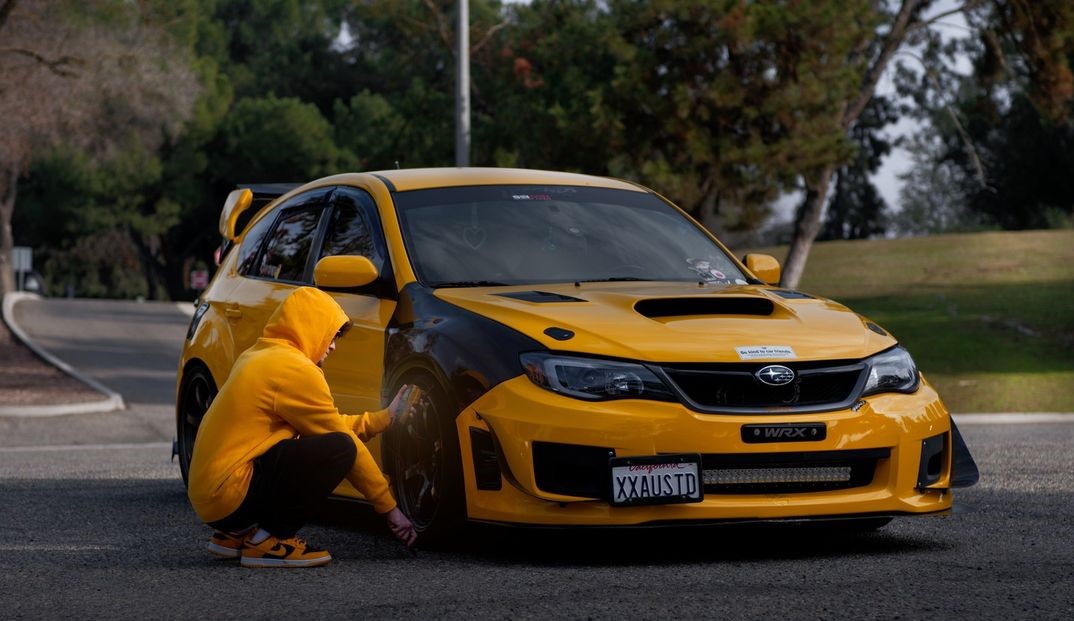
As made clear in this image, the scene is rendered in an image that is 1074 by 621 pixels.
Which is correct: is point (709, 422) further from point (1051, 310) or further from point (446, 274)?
point (1051, 310)

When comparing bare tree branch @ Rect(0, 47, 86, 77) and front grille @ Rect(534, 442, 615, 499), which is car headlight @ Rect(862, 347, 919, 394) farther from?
bare tree branch @ Rect(0, 47, 86, 77)

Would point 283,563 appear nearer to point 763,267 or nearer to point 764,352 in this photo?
point 764,352

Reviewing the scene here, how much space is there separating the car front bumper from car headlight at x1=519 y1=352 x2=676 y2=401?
4 cm

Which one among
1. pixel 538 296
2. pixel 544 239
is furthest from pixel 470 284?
pixel 544 239

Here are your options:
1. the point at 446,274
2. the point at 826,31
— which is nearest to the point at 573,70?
the point at 826,31

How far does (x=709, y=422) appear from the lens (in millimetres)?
6453

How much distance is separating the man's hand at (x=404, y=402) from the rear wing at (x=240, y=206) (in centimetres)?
323

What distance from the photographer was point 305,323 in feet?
22.3

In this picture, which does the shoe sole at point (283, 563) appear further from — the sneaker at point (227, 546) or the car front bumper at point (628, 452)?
the car front bumper at point (628, 452)

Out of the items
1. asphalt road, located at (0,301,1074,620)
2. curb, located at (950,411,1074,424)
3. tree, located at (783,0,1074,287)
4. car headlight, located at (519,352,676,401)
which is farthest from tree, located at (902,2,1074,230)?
car headlight, located at (519,352,676,401)

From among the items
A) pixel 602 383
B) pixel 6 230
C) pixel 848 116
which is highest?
pixel 848 116

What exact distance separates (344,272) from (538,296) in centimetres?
88

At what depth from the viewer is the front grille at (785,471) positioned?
654cm

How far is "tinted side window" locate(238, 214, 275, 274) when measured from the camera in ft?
30.8
